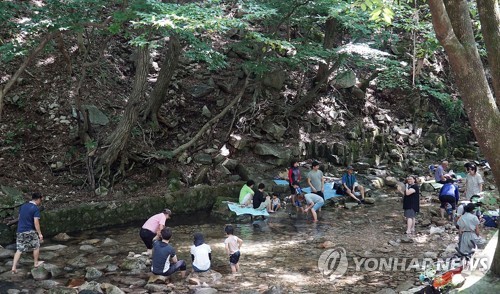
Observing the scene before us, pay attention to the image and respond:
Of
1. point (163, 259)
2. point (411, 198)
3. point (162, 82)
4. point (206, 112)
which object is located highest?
point (162, 82)

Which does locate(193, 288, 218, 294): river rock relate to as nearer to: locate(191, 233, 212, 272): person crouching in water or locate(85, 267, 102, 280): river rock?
locate(191, 233, 212, 272): person crouching in water

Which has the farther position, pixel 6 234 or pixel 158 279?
pixel 6 234

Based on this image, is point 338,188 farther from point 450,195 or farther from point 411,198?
point 411,198

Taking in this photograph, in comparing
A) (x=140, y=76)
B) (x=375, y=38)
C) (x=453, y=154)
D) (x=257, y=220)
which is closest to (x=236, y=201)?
(x=257, y=220)

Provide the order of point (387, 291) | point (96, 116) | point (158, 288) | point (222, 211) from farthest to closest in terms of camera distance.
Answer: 1. point (96, 116)
2. point (222, 211)
3. point (158, 288)
4. point (387, 291)

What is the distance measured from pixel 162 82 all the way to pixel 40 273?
7.13 meters

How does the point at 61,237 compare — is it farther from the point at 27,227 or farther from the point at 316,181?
the point at 316,181

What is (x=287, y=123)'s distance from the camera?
15.6m

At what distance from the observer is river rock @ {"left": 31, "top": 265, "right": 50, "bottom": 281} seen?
6.96 m

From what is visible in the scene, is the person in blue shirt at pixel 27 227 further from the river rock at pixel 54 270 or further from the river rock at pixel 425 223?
the river rock at pixel 425 223

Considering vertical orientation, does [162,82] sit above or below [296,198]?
above

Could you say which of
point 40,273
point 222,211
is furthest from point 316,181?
point 40,273

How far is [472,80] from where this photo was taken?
4551 mm

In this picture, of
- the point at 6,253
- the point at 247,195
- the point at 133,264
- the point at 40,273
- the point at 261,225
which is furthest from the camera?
the point at 247,195
